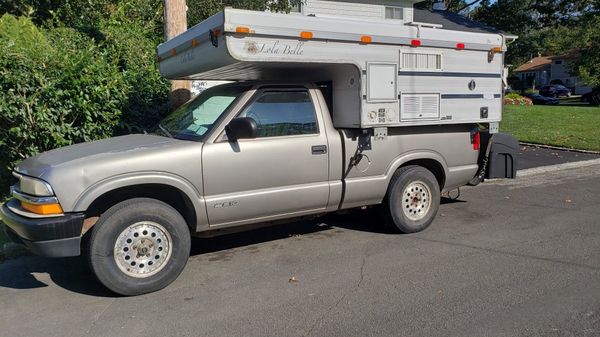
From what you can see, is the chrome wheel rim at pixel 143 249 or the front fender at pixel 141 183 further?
the chrome wheel rim at pixel 143 249

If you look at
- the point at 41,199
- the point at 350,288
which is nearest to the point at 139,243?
the point at 41,199

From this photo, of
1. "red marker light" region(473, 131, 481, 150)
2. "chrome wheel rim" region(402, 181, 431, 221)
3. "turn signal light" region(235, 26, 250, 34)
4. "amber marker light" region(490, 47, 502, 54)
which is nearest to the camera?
"turn signal light" region(235, 26, 250, 34)

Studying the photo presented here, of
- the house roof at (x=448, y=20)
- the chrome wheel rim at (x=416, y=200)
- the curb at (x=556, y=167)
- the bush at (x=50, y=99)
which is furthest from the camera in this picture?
the house roof at (x=448, y=20)

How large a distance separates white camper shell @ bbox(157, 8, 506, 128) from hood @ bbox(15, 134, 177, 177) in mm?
1030

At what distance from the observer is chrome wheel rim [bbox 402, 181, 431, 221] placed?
620cm

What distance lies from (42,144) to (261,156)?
13.6 ft

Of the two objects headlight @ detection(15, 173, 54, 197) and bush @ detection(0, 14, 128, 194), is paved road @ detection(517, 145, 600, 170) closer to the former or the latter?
bush @ detection(0, 14, 128, 194)

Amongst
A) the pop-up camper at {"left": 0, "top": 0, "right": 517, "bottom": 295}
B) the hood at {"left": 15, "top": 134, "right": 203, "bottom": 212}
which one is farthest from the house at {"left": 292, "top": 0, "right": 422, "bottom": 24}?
the hood at {"left": 15, "top": 134, "right": 203, "bottom": 212}

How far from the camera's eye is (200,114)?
5.46 m

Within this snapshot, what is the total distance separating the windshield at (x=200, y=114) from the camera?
5.18 meters

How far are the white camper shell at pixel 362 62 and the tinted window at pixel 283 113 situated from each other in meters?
0.31

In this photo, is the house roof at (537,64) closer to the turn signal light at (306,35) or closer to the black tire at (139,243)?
the turn signal light at (306,35)

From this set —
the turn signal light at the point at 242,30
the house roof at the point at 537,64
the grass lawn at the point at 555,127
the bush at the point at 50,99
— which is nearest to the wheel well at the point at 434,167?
the turn signal light at the point at 242,30

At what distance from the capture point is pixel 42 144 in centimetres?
755
